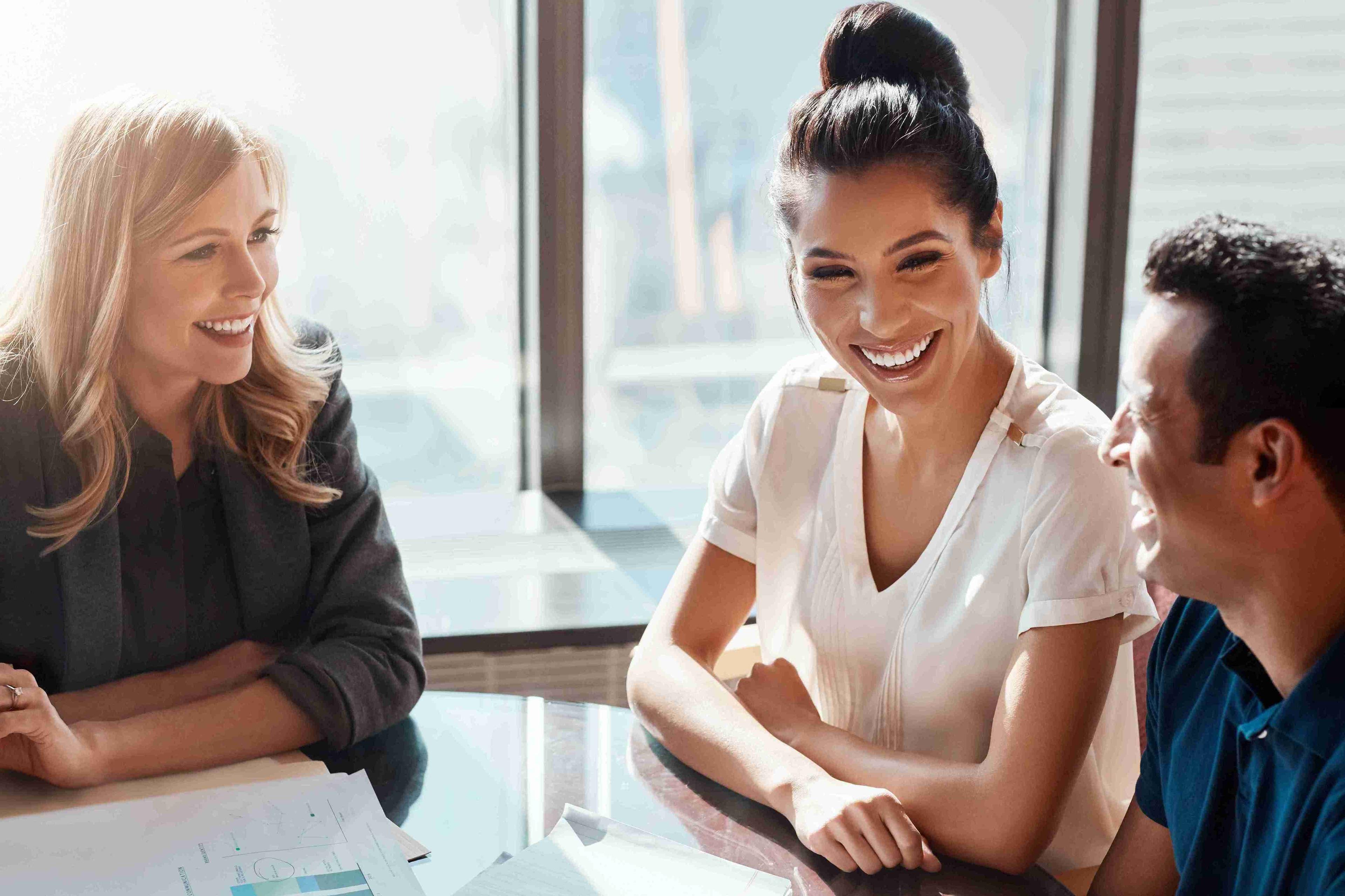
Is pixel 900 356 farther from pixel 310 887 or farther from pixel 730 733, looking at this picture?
pixel 310 887

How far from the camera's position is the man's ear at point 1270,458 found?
965mm

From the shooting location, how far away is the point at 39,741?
4.31 ft

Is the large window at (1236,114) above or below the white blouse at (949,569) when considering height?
above

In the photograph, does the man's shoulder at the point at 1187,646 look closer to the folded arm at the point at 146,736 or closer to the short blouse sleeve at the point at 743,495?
the short blouse sleeve at the point at 743,495

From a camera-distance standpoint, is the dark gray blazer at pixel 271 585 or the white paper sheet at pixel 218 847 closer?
the white paper sheet at pixel 218 847

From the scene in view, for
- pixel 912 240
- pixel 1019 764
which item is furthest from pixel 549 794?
pixel 912 240

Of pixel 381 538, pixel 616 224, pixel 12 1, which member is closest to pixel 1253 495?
pixel 381 538

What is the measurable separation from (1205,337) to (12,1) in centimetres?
226

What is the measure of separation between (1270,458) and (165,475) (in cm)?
126

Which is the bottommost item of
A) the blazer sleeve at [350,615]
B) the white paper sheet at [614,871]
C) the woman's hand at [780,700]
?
the white paper sheet at [614,871]

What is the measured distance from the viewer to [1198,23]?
3043mm

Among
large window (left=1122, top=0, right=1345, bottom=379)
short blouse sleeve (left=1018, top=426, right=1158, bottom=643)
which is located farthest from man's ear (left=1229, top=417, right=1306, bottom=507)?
large window (left=1122, top=0, right=1345, bottom=379)

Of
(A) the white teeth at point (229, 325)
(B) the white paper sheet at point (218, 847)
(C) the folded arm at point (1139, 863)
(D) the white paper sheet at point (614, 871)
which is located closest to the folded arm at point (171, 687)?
(B) the white paper sheet at point (218, 847)

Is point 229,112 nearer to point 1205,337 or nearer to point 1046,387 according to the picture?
point 1046,387
